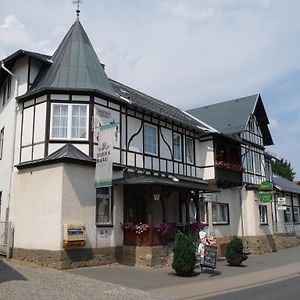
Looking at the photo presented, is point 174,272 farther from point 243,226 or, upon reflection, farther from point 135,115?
point 243,226

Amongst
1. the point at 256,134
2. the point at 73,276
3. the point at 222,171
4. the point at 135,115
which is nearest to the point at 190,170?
the point at 222,171

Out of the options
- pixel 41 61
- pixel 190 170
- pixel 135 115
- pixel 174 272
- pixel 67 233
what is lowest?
pixel 174 272

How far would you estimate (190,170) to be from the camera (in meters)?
25.6

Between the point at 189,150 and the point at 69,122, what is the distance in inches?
370

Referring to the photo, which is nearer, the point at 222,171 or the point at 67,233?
the point at 67,233

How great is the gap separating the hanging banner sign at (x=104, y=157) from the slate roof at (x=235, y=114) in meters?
14.1

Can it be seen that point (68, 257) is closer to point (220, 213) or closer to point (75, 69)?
point (75, 69)

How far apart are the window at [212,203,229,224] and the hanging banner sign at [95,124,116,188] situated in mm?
12223

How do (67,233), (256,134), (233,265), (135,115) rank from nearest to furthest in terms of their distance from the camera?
(67,233)
(233,265)
(135,115)
(256,134)

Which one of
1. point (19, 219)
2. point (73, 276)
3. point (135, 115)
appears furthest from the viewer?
point (135, 115)

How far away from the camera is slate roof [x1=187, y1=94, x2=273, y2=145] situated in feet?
100

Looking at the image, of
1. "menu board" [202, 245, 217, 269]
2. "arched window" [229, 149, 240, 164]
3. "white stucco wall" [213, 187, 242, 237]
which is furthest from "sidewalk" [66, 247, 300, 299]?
"arched window" [229, 149, 240, 164]

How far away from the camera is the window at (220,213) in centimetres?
2767

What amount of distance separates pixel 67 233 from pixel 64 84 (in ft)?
21.3
